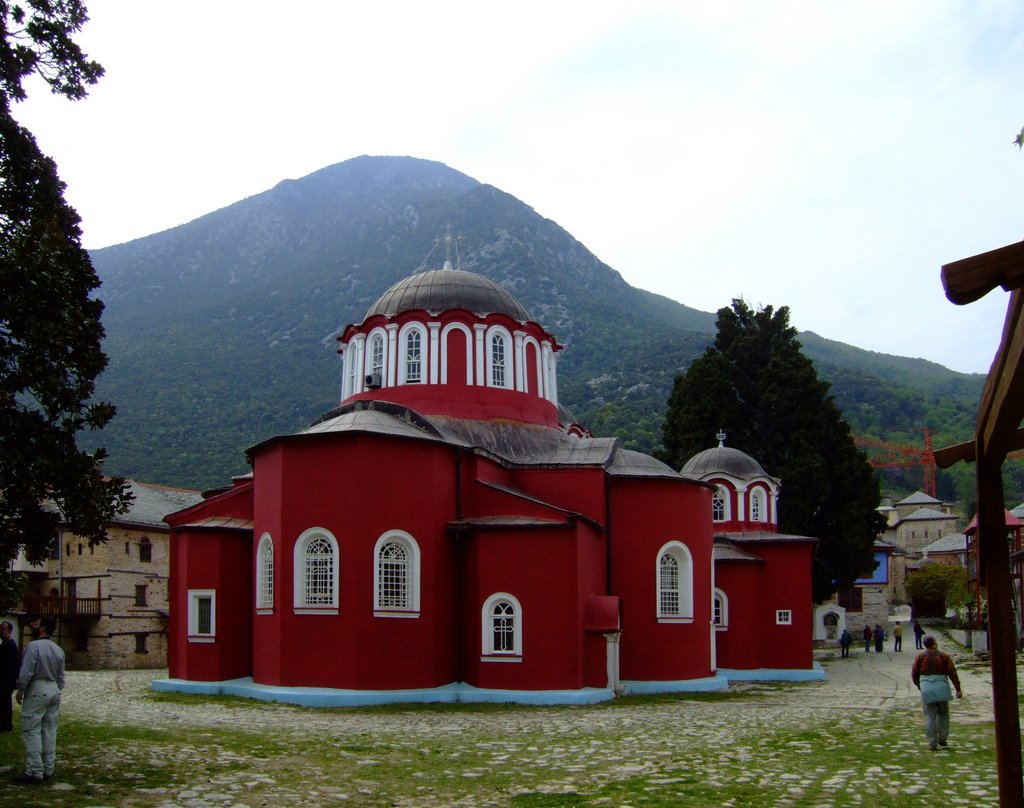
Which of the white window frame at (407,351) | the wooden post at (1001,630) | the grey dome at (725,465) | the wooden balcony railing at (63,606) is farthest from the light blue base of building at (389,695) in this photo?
the wooden balcony railing at (63,606)

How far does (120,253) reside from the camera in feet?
341

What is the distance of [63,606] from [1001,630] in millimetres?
33220

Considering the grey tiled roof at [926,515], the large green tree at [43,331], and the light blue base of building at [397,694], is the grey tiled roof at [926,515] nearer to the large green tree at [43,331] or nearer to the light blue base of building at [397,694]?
the light blue base of building at [397,694]

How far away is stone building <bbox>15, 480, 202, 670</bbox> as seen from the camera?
34406 millimetres

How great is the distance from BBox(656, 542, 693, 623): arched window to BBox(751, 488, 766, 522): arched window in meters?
9.22

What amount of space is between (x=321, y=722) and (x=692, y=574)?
35.6 ft

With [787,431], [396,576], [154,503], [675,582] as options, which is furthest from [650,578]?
[154,503]

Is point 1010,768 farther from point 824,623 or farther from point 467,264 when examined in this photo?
point 467,264

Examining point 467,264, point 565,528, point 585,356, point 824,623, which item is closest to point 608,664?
point 565,528

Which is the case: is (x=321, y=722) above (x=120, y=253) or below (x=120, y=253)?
below

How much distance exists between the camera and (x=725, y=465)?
3294cm

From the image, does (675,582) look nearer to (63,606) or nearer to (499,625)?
(499,625)

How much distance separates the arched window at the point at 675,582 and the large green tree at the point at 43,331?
49.2 feet

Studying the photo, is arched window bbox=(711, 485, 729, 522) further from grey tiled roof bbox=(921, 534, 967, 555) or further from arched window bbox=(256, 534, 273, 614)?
grey tiled roof bbox=(921, 534, 967, 555)
